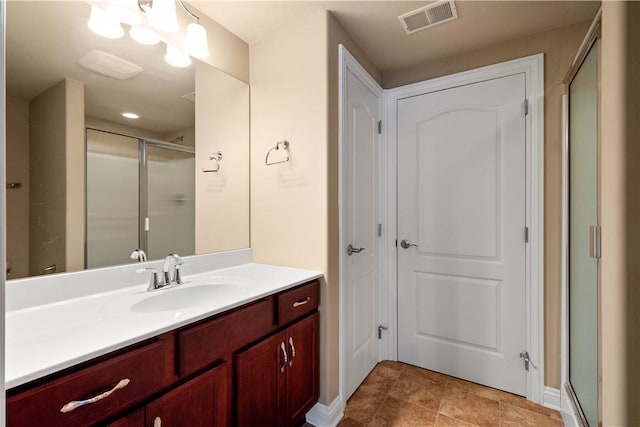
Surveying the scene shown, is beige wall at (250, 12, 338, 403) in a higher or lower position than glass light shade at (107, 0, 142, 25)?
lower

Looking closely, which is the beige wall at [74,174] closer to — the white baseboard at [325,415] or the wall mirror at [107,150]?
the wall mirror at [107,150]

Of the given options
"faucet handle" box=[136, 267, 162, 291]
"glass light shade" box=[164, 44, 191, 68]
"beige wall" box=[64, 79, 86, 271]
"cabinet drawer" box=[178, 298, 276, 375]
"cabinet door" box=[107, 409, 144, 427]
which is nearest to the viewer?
"cabinet door" box=[107, 409, 144, 427]

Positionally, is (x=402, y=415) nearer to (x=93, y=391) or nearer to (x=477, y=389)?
(x=477, y=389)

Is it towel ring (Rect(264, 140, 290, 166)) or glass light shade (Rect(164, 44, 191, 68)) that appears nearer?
glass light shade (Rect(164, 44, 191, 68))

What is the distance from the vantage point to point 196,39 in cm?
150

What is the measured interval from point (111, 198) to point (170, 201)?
0.29 meters

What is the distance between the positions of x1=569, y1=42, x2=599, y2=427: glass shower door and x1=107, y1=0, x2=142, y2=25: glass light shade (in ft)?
6.67

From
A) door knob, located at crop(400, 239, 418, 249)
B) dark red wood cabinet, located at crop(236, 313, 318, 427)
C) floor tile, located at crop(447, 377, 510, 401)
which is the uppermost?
door knob, located at crop(400, 239, 418, 249)

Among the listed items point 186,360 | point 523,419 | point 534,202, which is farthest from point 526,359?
point 186,360

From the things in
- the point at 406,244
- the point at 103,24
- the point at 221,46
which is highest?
the point at 221,46

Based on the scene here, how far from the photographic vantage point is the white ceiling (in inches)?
61.9

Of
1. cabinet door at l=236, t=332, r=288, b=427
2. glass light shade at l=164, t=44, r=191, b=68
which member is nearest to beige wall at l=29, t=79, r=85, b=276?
glass light shade at l=164, t=44, r=191, b=68

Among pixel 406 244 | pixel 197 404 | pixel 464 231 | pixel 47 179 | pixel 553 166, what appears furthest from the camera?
pixel 406 244

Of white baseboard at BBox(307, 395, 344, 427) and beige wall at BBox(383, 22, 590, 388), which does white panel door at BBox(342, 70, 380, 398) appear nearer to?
white baseboard at BBox(307, 395, 344, 427)
